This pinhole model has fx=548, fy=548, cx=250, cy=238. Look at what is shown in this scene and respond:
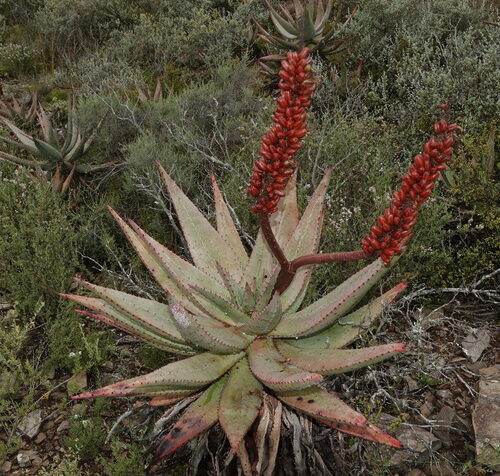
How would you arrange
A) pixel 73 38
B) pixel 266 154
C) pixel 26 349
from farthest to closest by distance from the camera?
pixel 73 38
pixel 26 349
pixel 266 154

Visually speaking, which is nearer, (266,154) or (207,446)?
(266,154)

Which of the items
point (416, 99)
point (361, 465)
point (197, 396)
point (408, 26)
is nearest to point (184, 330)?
point (197, 396)

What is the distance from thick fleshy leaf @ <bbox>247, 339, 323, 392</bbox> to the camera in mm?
2139

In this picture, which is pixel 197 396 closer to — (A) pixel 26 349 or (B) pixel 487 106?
(A) pixel 26 349

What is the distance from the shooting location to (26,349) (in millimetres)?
3814

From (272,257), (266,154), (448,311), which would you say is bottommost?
(448,311)

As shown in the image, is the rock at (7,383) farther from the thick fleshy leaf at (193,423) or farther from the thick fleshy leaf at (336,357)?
the thick fleshy leaf at (336,357)

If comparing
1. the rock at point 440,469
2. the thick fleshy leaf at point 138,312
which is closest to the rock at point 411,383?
the rock at point 440,469

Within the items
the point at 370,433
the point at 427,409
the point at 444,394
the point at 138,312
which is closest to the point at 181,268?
the point at 138,312

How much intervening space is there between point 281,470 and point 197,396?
53 centimetres

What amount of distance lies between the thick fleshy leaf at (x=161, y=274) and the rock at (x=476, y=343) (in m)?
1.86

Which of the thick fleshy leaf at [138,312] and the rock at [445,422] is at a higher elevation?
the thick fleshy leaf at [138,312]

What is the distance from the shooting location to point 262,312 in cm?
242

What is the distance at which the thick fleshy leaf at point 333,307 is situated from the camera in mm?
Answer: 2461
